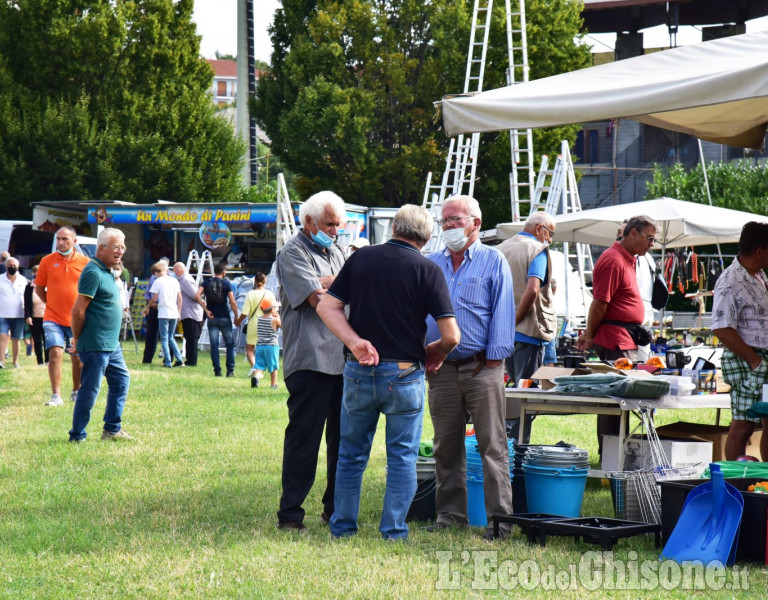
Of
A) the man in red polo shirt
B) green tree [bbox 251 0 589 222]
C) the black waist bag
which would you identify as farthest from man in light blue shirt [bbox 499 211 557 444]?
green tree [bbox 251 0 589 222]

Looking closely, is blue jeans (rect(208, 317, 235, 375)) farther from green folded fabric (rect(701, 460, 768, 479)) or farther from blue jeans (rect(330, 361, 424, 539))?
green folded fabric (rect(701, 460, 768, 479))

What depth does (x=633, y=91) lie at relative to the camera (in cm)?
582

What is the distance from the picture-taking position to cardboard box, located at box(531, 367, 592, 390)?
7.35 m

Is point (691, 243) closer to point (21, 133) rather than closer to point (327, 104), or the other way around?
point (327, 104)

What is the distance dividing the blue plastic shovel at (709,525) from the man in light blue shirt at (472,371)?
1.05 m

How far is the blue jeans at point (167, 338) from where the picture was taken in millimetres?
18891

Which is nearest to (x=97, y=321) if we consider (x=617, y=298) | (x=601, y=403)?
(x=617, y=298)

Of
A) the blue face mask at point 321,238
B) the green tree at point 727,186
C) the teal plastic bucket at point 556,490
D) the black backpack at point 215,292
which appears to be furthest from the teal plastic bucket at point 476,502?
the green tree at point 727,186

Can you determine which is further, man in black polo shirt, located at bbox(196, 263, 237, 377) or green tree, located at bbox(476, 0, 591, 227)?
green tree, located at bbox(476, 0, 591, 227)

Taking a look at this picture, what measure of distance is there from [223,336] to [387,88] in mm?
18925

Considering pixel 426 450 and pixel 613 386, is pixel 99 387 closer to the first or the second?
pixel 426 450

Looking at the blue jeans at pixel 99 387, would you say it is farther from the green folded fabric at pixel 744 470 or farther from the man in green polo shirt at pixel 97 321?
the green folded fabric at pixel 744 470

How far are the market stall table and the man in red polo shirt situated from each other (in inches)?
39.2

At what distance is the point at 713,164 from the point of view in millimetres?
35531
